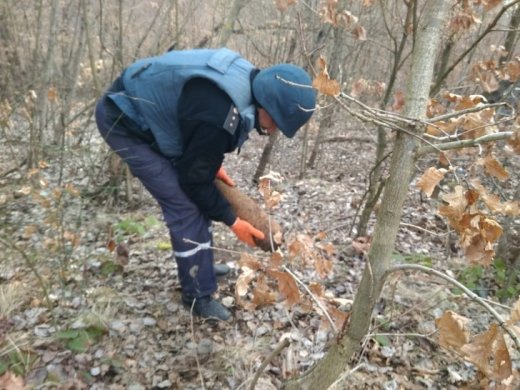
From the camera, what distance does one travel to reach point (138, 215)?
4.84 metres

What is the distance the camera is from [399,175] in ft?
4.37

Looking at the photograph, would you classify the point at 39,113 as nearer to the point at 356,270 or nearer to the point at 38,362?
the point at 38,362

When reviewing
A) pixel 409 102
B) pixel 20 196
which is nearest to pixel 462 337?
pixel 409 102

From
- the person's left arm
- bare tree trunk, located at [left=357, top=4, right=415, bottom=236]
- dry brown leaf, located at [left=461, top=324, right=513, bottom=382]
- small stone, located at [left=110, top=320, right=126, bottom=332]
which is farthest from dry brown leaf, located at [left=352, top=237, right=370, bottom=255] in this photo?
small stone, located at [left=110, top=320, right=126, bottom=332]

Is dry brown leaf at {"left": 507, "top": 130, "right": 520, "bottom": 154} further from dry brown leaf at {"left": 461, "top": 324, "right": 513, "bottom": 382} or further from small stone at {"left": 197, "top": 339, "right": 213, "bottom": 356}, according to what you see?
small stone at {"left": 197, "top": 339, "right": 213, "bottom": 356}

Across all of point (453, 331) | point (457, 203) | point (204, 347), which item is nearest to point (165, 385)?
point (204, 347)

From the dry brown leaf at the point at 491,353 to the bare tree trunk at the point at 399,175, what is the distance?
426 mm

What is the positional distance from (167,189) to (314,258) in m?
1.18

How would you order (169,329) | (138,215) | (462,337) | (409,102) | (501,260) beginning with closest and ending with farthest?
(462,337) → (409,102) → (169,329) → (501,260) → (138,215)

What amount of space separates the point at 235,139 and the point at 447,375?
1947mm

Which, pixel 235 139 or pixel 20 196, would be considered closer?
pixel 235 139

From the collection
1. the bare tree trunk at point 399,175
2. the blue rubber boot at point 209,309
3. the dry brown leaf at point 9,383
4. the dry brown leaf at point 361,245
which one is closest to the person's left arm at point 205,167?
the blue rubber boot at point 209,309

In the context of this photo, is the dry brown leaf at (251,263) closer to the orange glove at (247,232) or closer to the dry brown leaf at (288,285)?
the dry brown leaf at (288,285)

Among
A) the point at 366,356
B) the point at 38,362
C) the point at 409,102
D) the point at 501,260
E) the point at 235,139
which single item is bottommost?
the point at 38,362
